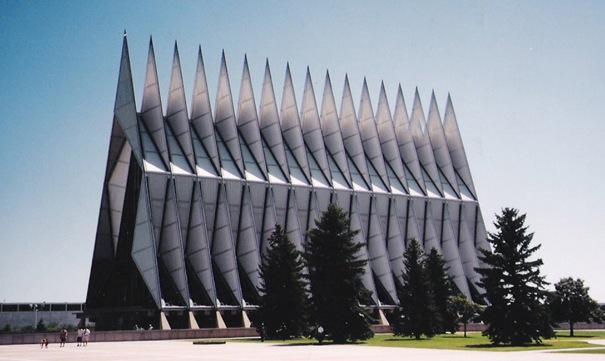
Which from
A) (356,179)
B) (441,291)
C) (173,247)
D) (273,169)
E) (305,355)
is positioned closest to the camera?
(305,355)

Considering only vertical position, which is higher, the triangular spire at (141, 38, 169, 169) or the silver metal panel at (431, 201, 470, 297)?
the triangular spire at (141, 38, 169, 169)

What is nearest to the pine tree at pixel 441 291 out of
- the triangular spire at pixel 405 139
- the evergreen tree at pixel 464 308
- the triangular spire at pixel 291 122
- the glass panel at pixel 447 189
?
the evergreen tree at pixel 464 308

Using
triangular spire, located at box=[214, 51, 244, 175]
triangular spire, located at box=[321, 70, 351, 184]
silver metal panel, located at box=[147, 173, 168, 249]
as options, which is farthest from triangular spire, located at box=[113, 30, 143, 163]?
triangular spire, located at box=[321, 70, 351, 184]

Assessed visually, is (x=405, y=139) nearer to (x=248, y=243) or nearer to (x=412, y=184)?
(x=412, y=184)

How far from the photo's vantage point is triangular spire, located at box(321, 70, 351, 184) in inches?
2604

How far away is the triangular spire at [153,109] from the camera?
181 ft

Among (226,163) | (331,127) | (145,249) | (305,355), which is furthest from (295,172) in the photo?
(305,355)

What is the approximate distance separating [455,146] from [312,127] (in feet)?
62.7

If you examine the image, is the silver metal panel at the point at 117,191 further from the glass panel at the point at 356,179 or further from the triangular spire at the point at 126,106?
the glass panel at the point at 356,179

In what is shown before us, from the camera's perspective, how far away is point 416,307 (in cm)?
4053

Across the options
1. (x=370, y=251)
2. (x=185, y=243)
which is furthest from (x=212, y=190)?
(x=370, y=251)

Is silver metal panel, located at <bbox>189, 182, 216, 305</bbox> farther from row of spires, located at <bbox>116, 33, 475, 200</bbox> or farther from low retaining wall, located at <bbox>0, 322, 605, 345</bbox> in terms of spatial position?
low retaining wall, located at <bbox>0, 322, 605, 345</bbox>

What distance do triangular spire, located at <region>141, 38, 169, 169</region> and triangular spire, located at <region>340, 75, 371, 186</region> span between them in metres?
20.0

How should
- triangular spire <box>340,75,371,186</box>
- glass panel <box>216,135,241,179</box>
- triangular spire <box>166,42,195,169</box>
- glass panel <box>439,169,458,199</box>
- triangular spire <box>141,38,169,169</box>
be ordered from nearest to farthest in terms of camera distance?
triangular spire <box>141,38,169,169</box> → triangular spire <box>166,42,195,169</box> → glass panel <box>216,135,241,179</box> → triangular spire <box>340,75,371,186</box> → glass panel <box>439,169,458,199</box>
